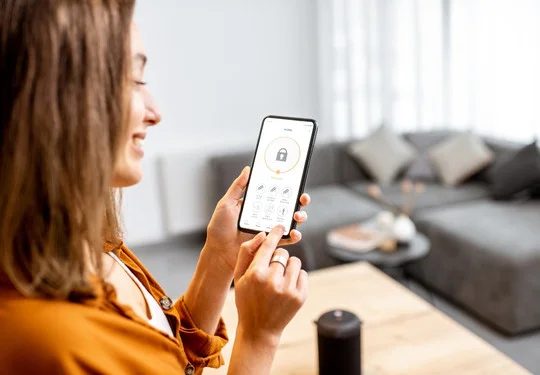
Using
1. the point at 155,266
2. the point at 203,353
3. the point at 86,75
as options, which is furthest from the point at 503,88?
the point at 86,75

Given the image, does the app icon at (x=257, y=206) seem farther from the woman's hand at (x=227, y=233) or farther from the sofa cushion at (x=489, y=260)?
the sofa cushion at (x=489, y=260)

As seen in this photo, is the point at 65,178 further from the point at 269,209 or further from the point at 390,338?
the point at 390,338

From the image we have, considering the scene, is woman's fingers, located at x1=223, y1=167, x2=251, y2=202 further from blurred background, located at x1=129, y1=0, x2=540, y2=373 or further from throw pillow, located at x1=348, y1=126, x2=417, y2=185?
throw pillow, located at x1=348, y1=126, x2=417, y2=185

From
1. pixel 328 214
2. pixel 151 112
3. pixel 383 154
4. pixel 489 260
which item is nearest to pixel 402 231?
pixel 489 260

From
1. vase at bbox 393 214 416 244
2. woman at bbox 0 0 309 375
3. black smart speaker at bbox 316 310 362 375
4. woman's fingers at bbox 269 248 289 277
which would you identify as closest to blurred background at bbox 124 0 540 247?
vase at bbox 393 214 416 244

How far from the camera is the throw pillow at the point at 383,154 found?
376 cm

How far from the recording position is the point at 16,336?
0.55 meters

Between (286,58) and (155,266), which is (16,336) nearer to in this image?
(155,266)

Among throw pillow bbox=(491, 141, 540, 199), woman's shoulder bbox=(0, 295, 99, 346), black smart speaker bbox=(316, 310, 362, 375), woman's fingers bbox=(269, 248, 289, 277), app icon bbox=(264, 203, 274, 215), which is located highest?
woman's shoulder bbox=(0, 295, 99, 346)

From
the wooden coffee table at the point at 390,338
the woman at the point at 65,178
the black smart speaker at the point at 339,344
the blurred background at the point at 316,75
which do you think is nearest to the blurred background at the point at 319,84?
the blurred background at the point at 316,75

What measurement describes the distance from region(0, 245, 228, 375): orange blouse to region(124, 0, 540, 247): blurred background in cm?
314

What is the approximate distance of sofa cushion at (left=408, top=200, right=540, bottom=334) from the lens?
2457 millimetres

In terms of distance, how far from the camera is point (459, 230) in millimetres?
2844

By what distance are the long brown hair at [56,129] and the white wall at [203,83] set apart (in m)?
3.09
